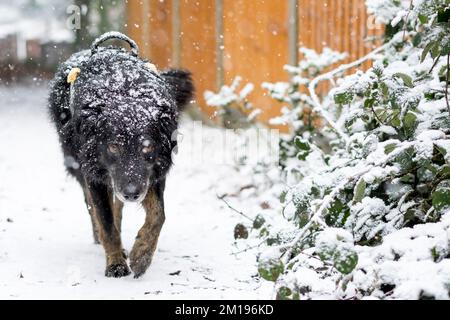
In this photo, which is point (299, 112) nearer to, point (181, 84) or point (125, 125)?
point (181, 84)

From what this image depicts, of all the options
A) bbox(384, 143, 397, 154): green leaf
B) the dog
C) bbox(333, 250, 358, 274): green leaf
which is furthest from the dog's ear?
bbox(333, 250, 358, 274): green leaf

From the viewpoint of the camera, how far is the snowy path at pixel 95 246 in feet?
12.8

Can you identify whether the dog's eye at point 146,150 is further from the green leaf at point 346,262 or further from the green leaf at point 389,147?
the green leaf at point 346,262

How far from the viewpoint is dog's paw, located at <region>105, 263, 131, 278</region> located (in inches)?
168

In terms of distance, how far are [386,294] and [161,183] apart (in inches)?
75.2

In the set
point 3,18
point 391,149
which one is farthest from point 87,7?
point 391,149

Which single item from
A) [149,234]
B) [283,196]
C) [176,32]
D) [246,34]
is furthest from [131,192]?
[176,32]

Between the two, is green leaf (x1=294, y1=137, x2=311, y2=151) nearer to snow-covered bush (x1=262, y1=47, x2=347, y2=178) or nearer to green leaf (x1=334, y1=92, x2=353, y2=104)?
green leaf (x1=334, y1=92, x2=353, y2=104)

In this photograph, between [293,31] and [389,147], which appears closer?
[389,147]

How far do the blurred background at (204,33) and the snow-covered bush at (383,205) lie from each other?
7.53 ft

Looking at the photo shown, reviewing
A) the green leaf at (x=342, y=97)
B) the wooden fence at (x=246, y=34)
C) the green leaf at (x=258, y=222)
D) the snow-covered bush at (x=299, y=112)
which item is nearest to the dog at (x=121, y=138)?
the green leaf at (x=258, y=222)

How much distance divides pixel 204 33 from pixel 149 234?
24.1ft

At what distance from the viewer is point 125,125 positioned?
4.09 meters

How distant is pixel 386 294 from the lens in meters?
2.97
